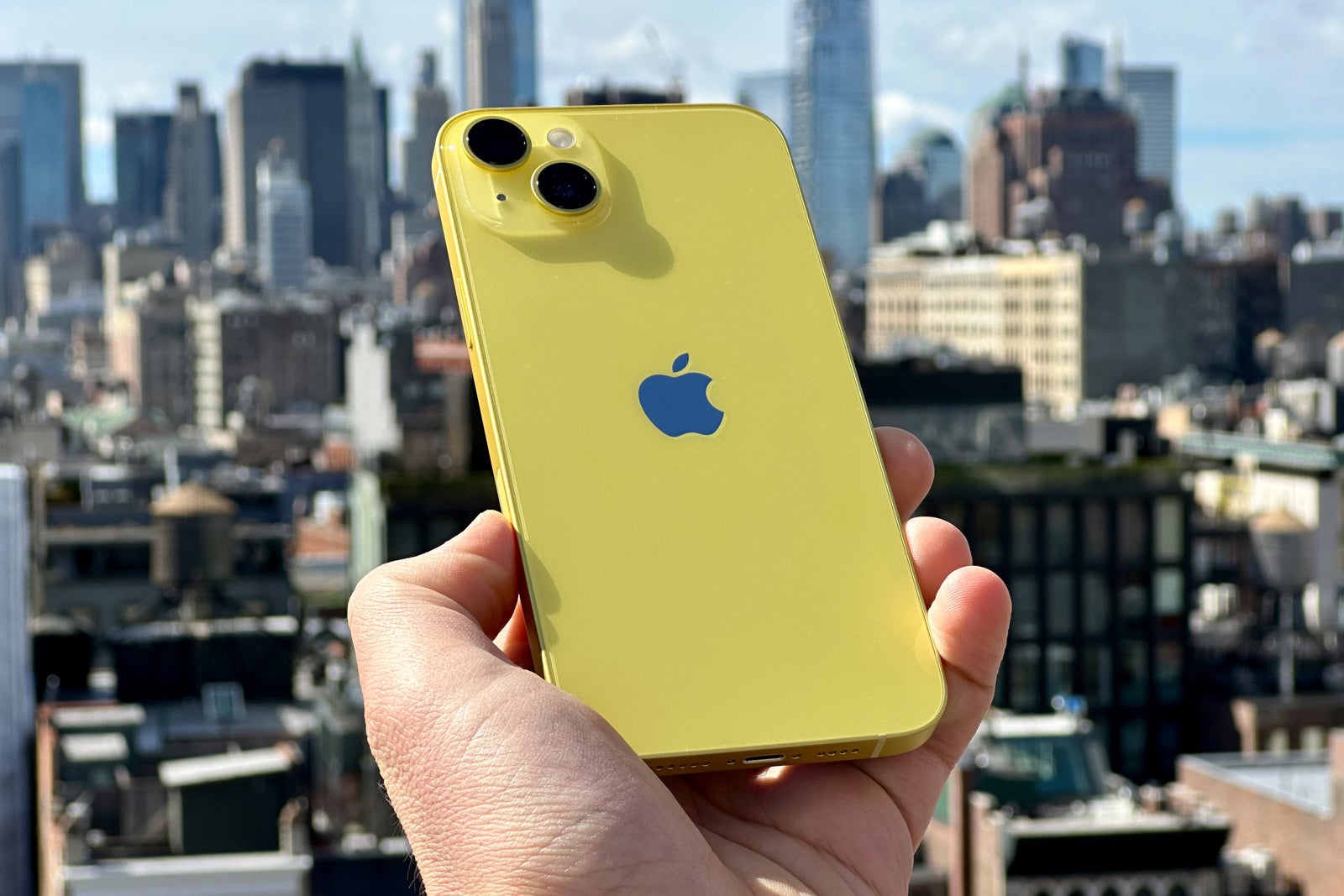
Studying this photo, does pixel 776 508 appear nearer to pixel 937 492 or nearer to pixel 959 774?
pixel 959 774

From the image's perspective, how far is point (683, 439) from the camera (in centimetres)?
489

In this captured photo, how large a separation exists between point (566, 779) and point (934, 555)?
138 centimetres

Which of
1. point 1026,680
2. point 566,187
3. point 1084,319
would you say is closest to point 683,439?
point 566,187

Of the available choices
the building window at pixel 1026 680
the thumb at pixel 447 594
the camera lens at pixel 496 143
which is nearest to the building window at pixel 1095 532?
the building window at pixel 1026 680

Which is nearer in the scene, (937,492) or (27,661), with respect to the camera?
(27,661)

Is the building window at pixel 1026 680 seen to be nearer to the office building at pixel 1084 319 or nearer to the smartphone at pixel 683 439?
the smartphone at pixel 683 439

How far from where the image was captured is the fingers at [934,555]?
4.86 m

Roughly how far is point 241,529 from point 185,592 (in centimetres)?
1090

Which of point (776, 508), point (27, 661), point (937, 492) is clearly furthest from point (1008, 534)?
point (776, 508)

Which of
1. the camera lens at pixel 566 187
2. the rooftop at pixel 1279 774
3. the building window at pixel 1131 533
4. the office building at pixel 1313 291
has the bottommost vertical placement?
the rooftop at pixel 1279 774

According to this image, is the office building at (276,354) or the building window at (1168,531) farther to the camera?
the office building at (276,354)

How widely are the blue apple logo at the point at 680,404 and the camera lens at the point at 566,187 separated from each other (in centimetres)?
48

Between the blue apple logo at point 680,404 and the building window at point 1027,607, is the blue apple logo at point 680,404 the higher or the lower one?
the higher one

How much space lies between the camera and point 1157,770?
198 ft
